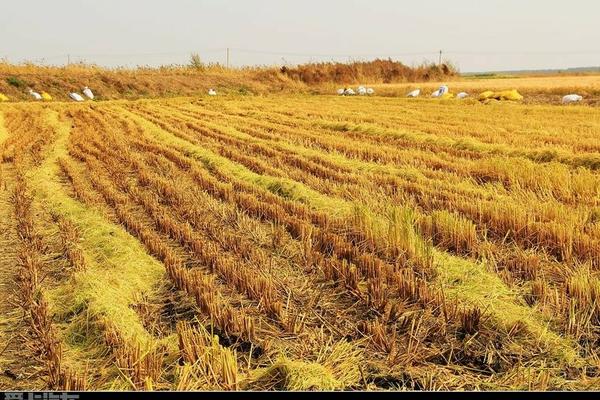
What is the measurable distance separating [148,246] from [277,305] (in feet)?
6.03

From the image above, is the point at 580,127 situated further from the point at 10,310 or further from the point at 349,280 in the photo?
the point at 10,310

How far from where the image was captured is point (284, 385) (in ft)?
9.39

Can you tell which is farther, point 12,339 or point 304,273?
point 304,273

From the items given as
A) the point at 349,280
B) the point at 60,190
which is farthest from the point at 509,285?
the point at 60,190

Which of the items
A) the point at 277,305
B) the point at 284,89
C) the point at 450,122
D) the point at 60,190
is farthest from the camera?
the point at 284,89

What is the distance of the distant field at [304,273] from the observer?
120 inches

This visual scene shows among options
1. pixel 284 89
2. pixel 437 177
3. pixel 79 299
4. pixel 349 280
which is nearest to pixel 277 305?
pixel 349 280

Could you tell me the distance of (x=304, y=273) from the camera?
14.4ft

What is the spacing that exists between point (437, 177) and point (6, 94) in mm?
22618

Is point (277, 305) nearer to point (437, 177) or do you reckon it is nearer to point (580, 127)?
point (437, 177)

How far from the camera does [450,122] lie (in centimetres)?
1461

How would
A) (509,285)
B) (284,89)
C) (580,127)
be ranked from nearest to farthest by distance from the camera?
1. (509,285)
2. (580,127)
3. (284,89)

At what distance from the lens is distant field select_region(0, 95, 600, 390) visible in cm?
304

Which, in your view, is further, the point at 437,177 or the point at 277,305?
the point at 437,177
